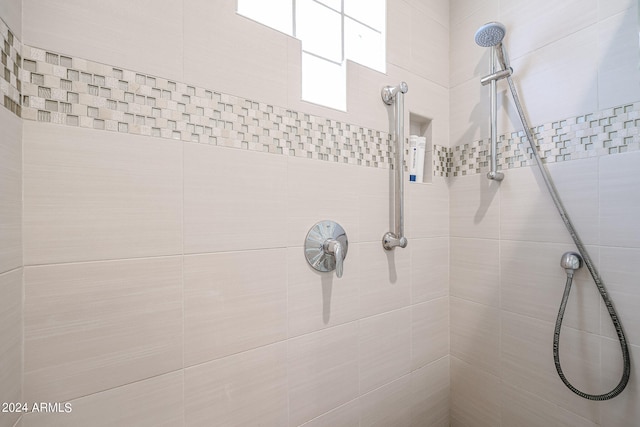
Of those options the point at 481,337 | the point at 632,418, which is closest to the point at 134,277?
the point at 481,337

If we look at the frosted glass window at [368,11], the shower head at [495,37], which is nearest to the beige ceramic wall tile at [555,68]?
the shower head at [495,37]

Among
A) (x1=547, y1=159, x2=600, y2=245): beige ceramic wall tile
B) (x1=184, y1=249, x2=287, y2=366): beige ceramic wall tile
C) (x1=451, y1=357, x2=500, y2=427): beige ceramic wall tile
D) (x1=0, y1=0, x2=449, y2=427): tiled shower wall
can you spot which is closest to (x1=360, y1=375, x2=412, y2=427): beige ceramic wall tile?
(x1=0, y1=0, x2=449, y2=427): tiled shower wall

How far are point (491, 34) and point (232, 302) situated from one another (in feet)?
4.30

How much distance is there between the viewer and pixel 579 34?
102 centimetres

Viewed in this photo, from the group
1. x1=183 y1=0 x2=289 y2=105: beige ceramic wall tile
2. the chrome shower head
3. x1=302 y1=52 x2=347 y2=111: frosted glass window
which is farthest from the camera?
x1=302 y1=52 x2=347 y2=111: frosted glass window

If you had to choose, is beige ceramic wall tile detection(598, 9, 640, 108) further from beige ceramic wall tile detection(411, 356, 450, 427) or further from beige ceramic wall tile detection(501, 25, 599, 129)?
beige ceramic wall tile detection(411, 356, 450, 427)

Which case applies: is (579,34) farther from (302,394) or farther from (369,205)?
(302,394)

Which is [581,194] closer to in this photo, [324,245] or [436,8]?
[324,245]

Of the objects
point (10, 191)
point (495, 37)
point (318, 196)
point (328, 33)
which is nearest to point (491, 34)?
point (495, 37)

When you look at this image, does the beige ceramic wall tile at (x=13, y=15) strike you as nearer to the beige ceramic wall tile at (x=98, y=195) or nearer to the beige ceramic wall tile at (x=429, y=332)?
the beige ceramic wall tile at (x=98, y=195)

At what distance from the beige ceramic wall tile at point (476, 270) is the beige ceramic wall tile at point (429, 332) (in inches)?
4.9

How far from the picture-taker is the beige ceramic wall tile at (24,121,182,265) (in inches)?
23.8

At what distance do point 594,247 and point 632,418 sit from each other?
56 centimetres

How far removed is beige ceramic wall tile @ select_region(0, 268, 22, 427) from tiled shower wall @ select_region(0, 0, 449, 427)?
0.03 feet
